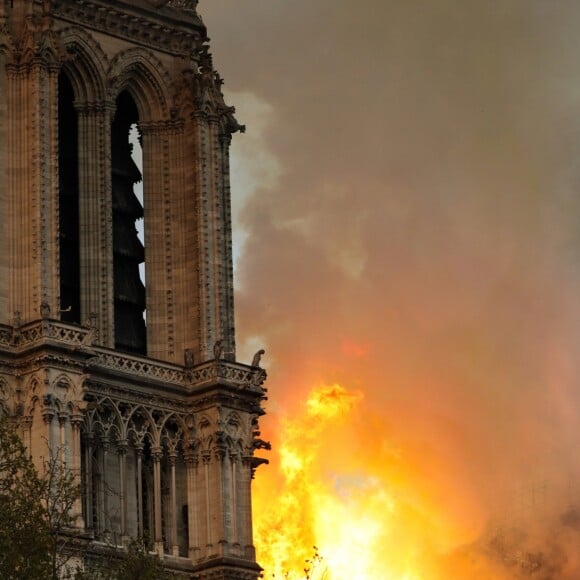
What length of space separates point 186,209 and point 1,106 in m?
6.75

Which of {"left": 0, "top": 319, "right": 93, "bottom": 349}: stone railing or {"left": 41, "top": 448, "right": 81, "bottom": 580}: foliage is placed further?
{"left": 0, "top": 319, "right": 93, "bottom": 349}: stone railing

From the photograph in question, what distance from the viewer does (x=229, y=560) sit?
283 ft

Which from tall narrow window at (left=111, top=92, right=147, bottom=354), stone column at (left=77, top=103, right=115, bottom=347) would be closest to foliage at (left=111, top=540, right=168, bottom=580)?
stone column at (left=77, top=103, right=115, bottom=347)

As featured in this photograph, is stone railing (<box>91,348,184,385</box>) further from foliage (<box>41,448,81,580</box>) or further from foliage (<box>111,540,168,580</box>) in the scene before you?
foliage (<box>111,540,168,580</box>)

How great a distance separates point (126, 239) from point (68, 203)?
7.64ft

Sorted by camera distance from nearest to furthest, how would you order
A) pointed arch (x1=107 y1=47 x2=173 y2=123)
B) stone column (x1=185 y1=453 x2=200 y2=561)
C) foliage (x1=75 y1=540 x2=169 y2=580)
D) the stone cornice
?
foliage (x1=75 y1=540 x2=169 y2=580) < stone column (x1=185 y1=453 x2=200 y2=561) < the stone cornice < pointed arch (x1=107 y1=47 x2=173 y2=123)

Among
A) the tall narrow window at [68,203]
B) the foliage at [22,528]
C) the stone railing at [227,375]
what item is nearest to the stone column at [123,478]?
the stone railing at [227,375]

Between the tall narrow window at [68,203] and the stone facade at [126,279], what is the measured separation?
0.05 m

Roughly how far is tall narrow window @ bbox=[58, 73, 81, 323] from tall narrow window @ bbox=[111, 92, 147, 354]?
1.58 m

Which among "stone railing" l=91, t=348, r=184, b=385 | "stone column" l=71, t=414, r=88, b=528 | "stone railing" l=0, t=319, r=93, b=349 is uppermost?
"stone railing" l=91, t=348, r=184, b=385

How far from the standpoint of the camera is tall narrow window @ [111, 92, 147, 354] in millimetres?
89812

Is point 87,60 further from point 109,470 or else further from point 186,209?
point 109,470

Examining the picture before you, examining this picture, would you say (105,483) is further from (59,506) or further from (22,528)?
(22,528)

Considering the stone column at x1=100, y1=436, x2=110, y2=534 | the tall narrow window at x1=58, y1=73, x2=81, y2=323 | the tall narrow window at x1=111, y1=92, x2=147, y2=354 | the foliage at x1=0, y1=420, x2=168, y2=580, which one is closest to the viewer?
the foliage at x1=0, y1=420, x2=168, y2=580
